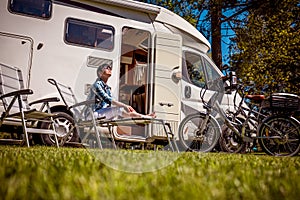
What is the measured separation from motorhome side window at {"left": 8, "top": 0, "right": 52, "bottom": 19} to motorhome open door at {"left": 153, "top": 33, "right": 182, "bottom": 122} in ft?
6.26

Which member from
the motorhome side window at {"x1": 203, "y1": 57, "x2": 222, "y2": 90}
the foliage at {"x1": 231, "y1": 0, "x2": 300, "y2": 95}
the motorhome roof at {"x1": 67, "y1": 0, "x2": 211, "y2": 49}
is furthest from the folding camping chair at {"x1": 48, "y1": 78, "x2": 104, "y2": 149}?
the foliage at {"x1": 231, "y1": 0, "x2": 300, "y2": 95}

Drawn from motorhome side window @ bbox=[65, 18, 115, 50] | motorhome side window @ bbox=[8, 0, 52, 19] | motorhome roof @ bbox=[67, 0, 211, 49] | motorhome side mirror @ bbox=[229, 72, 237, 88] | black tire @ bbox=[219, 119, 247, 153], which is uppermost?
motorhome roof @ bbox=[67, 0, 211, 49]

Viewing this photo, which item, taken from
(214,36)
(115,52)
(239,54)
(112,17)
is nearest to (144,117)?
(115,52)

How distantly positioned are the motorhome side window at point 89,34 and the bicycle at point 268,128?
1919 mm

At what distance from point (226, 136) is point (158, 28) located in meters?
2.30

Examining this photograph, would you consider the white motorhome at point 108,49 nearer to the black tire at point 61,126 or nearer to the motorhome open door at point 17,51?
the motorhome open door at point 17,51

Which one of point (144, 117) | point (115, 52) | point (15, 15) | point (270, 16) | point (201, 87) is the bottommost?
point (144, 117)

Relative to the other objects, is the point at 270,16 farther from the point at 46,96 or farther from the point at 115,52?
the point at 46,96

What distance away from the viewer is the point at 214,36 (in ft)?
38.1

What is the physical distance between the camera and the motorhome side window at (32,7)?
5413mm

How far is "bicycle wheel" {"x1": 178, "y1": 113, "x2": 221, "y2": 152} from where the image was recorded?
5978 millimetres

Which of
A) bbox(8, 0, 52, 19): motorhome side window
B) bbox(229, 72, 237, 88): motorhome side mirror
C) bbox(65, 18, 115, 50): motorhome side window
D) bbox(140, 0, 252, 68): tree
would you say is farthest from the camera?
bbox(140, 0, 252, 68): tree

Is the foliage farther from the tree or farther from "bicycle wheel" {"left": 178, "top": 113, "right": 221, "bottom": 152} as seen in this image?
"bicycle wheel" {"left": 178, "top": 113, "right": 221, "bottom": 152}

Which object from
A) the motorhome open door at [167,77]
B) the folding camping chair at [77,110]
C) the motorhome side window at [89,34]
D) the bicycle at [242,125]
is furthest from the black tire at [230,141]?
the motorhome side window at [89,34]
